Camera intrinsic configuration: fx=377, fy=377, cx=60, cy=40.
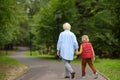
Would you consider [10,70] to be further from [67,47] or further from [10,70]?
[67,47]

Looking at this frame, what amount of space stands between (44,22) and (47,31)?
0.94 meters

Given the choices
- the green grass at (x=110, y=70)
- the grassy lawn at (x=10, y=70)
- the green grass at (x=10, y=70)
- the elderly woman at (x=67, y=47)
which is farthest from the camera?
the green grass at (x=10, y=70)

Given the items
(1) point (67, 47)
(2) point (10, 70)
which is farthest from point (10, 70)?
(1) point (67, 47)

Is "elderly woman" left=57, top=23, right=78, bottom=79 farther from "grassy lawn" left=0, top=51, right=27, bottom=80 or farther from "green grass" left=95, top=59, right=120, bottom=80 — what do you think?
"grassy lawn" left=0, top=51, right=27, bottom=80

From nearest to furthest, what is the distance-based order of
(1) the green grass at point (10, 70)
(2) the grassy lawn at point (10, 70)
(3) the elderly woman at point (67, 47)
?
(3) the elderly woman at point (67, 47) < (2) the grassy lawn at point (10, 70) < (1) the green grass at point (10, 70)

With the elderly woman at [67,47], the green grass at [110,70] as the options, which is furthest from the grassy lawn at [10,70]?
the green grass at [110,70]

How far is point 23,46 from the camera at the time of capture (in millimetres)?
114688

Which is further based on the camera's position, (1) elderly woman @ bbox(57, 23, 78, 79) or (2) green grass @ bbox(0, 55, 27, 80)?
(2) green grass @ bbox(0, 55, 27, 80)

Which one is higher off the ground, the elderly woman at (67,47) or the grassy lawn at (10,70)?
the elderly woman at (67,47)

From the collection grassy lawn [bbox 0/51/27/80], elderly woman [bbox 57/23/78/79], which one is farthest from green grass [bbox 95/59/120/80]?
grassy lawn [bbox 0/51/27/80]

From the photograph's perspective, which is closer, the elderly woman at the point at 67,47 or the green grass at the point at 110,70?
the elderly woman at the point at 67,47

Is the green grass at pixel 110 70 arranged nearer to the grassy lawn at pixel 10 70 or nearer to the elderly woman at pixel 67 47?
the elderly woman at pixel 67 47

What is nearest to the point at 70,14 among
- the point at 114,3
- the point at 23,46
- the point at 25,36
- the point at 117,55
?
the point at 117,55

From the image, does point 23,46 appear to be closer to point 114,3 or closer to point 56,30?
point 56,30
